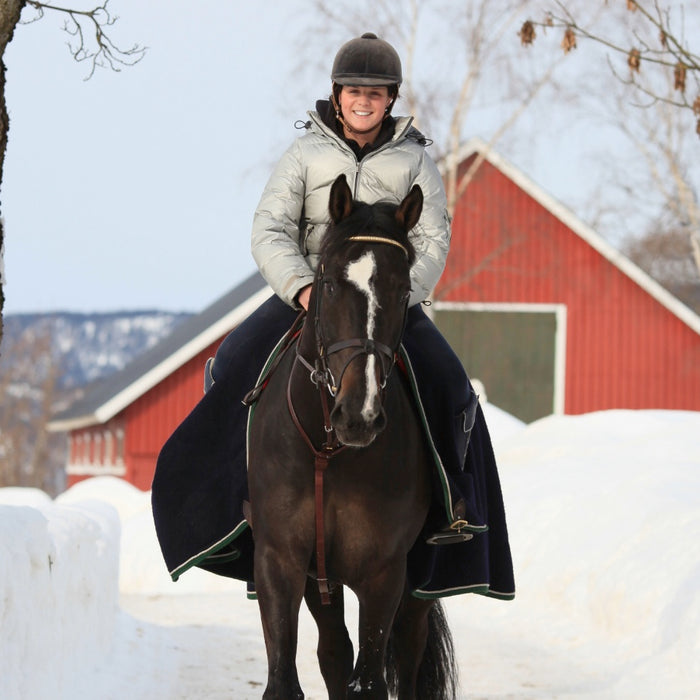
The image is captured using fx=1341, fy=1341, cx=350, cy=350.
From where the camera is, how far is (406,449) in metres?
5.46

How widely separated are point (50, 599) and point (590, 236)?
74.5ft

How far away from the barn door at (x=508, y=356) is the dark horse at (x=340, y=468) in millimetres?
22533

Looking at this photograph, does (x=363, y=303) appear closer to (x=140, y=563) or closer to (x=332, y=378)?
(x=332, y=378)

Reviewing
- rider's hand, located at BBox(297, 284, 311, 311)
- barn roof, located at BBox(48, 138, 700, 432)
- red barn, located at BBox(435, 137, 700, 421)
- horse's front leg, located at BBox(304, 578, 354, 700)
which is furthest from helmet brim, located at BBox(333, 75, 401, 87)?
red barn, located at BBox(435, 137, 700, 421)

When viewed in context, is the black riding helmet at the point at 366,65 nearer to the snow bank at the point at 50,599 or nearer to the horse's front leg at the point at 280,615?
the horse's front leg at the point at 280,615

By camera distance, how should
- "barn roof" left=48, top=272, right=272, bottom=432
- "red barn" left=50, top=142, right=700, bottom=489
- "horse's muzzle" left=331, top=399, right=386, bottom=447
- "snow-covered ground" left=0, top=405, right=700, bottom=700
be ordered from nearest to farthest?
"horse's muzzle" left=331, top=399, right=386, bottom=447 → "snow-covered ground" left=0, top=405, right=700, bottom=700 → "barn roof" left=48, top=272, right=272, bottom=432 → "red barn" left=50, top=142, right=700, bottom=489

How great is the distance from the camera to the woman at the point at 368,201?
18.9 ft

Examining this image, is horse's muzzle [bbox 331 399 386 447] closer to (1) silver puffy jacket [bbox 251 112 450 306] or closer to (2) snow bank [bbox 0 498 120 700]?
(1) silver puffy jacket [bbox 251 112 450 306]

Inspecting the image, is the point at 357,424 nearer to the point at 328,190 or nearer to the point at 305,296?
the point at 305,296

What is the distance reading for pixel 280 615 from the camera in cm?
515

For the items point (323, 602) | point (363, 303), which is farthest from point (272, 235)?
point (323, 602)

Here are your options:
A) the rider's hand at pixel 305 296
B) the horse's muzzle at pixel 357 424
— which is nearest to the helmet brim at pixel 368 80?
the rider's hand at pixel 305 296

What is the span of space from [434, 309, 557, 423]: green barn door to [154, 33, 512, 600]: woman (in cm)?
2196

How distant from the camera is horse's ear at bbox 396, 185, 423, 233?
5203 mm
